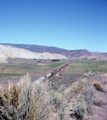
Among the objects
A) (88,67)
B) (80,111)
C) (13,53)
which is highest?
(13,53)

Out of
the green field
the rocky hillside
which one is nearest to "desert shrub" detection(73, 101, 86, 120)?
the green field

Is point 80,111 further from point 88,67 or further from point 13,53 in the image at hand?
point 13,53

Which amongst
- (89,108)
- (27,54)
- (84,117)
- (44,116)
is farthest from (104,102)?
(27,54)

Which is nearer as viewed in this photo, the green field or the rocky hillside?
the green field

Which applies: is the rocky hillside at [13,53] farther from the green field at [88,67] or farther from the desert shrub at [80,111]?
the desert shrub at [80,111]

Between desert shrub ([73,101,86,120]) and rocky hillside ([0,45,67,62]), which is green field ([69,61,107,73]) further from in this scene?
rocky hillside ([0,45,67,62])

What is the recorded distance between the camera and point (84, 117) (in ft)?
17.1

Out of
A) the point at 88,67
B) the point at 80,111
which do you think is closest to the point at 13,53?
the point at 88,67

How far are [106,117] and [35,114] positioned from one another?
12.4 feet

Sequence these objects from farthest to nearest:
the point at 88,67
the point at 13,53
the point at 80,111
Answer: the point at 13,53 < the point at 88,67 < the point at 80,111

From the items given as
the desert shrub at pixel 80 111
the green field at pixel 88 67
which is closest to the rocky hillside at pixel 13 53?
the green field at pixel 88 67

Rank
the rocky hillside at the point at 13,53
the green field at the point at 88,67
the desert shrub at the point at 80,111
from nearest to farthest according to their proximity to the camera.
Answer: the desert shrub at the point at 80,111 → the green field at the point at 88,67 → the rocky hillside at the point at 13,53

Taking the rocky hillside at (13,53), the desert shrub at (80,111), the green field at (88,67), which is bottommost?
the green field at (88,67)

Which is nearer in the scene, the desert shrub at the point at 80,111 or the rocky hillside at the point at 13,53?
the desert shrub at the point at 80,111
